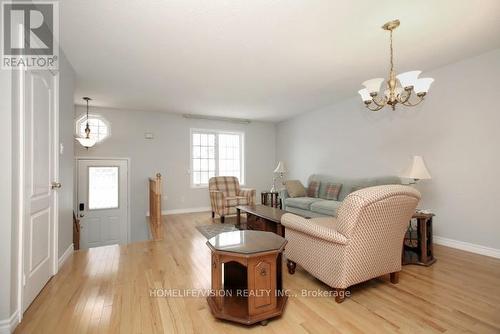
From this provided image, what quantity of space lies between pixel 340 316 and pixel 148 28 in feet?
9.89

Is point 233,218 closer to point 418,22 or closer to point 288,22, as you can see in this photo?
point 288,22

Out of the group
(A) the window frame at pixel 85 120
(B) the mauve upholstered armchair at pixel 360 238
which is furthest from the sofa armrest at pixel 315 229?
(A) the window frame at pixel 85 120

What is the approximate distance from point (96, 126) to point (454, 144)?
6547 millimetres

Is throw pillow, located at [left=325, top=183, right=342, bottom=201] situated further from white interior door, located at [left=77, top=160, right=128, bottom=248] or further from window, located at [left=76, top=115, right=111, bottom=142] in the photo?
window, located at [left=76, top=115, right=111, bottom=142]

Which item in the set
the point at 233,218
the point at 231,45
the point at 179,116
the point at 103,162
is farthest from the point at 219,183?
the point at 231,45

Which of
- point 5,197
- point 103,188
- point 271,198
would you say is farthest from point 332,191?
point 103,188

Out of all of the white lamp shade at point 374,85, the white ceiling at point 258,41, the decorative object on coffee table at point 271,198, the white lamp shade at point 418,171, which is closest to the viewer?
the white ceiling at point 258,41

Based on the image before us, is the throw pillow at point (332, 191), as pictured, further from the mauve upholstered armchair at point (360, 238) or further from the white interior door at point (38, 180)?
the white interior door at point (38, 180)

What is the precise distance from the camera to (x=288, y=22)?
221 centimetres

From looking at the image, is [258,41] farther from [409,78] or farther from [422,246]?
[422,246]

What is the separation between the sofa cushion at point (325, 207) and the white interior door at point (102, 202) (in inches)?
164

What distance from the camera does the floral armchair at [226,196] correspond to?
4.83 meters

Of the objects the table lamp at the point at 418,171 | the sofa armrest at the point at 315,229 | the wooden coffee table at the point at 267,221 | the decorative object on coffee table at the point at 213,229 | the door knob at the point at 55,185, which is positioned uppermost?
the table lamp at the point at 418,171

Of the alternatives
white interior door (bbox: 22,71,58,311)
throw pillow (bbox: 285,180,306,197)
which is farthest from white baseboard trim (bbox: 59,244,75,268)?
throw pillow (bbox: 285,180,306,197)
